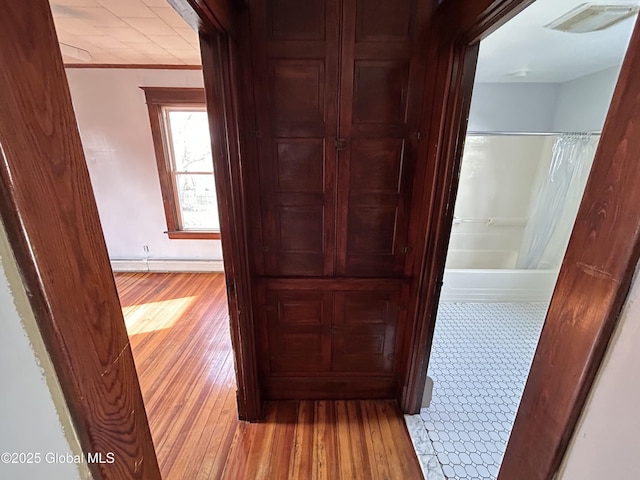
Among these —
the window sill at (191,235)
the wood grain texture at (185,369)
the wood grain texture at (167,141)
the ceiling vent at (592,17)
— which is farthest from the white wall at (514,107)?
the wood grain texture at (185,369)

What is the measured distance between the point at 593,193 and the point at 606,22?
2.29m

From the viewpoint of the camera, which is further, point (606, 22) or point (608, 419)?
point (606, 22)

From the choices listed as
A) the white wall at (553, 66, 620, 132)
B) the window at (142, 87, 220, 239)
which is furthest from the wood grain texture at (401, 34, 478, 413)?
the white wall at (553, 66, 620, 132)

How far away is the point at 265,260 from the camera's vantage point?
161 cm

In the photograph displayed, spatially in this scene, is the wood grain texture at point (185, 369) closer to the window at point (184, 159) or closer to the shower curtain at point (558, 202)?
the window at point (184, 159)

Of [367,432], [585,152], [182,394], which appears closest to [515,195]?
[585,152]

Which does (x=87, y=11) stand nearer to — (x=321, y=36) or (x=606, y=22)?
(x=321, y=36)

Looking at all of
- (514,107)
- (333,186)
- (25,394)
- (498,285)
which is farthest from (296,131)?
(514,107)

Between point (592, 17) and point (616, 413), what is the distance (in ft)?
7.82

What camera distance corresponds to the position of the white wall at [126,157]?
3.25 meters

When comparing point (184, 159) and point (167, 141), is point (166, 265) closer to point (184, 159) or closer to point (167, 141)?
point (184, 159)

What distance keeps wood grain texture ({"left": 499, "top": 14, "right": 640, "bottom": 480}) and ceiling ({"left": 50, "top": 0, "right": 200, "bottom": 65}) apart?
2.40 metres

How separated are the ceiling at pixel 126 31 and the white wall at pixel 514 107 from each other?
303 centimetres

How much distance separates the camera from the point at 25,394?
1.37 ft
